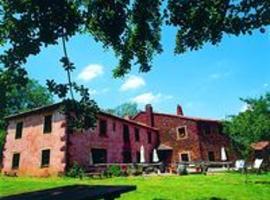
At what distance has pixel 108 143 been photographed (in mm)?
35062

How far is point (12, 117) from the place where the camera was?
115ft

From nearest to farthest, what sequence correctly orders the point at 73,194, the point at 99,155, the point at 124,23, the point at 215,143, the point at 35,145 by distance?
the point at 73,194
the point at 124,23
the point at 35,145
the point at 99,155
the point at 215,143

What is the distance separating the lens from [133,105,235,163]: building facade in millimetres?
42875

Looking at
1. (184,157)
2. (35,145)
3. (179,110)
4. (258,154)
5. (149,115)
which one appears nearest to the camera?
(35,145)

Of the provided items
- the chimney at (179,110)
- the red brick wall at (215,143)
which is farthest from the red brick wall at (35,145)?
the chimney at (179,110)

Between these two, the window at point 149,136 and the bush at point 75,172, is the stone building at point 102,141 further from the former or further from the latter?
the bush at point 75,172

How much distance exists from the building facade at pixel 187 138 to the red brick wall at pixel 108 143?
2417 mm

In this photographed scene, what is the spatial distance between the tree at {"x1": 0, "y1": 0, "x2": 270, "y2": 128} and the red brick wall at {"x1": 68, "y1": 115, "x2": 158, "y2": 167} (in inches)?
708

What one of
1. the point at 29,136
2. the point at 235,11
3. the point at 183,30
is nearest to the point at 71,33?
the point at 183,30

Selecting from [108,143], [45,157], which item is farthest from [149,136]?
[45,157]

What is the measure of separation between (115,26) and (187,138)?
3282 cm

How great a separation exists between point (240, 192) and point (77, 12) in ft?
31.8

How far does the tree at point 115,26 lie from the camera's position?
981cm

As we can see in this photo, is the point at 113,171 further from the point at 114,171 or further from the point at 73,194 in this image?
the point at 73,194
